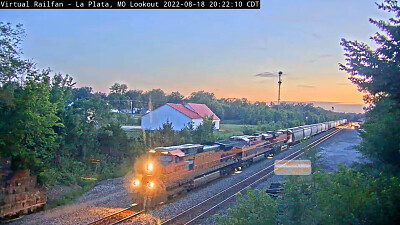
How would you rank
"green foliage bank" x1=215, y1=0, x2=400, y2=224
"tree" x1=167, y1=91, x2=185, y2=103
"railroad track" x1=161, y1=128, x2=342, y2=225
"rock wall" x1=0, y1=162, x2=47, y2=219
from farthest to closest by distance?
"tree" x1=167, y1=91, x2=185, y2=103 < "rock wall" x1=0, y1=162, x2=47, y2=219 < "railroad track" x1=161, y1=128, x2=342, y2=225 < "green foliage bank" x1=215, y1=0, x2=400, y2=224

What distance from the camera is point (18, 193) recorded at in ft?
47.2

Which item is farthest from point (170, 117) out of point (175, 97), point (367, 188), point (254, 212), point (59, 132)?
point (367, 188)

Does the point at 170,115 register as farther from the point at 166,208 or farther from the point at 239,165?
the point at 166,208

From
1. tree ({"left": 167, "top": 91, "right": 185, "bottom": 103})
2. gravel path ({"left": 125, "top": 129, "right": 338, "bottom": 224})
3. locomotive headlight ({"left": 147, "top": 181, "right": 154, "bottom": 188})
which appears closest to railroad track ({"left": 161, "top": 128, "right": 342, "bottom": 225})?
gravel path ({"left": 125, "top": 129, "right": 338, "bottom": 224})

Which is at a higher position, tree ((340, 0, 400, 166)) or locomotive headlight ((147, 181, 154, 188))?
tree ((340, 0, 400, 166))

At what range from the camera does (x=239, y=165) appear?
25.4 metres

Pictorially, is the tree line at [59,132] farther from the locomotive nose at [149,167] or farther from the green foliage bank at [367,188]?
the green foliage bank at [367,188]

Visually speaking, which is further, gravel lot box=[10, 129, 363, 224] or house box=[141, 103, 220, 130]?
house box=[141, 103, 220, 130]

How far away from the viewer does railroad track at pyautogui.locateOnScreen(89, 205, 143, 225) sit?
42.2 ft

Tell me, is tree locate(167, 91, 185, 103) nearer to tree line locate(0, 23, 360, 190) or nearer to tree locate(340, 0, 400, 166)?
tree line locate(0, 23, 360, 190)

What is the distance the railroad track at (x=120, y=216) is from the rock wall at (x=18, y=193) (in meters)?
4.16

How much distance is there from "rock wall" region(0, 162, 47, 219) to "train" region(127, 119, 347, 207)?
4.58 m

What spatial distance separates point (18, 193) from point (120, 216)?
196 inches

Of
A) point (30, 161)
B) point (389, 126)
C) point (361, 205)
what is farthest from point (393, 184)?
point (30, 161)
